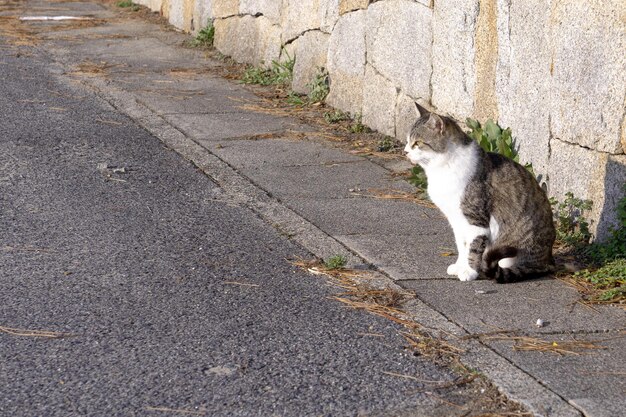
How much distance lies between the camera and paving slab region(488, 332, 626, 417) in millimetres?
3215

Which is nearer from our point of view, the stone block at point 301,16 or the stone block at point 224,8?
the stone block at point 301,16

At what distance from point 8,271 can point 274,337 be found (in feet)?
4.59

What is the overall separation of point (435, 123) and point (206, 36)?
238 inches

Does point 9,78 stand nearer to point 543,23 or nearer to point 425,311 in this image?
point 543,23

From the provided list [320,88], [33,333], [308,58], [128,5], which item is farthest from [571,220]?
[128,5]

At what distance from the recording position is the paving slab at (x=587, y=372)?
127 inches

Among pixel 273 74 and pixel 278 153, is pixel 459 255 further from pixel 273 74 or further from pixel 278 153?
pixel 273 74

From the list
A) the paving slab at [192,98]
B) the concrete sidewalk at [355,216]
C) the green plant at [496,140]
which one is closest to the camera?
the concrete sidewalk at [355,216]

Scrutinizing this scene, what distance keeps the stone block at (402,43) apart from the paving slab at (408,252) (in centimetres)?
175

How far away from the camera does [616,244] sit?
4.57 metres

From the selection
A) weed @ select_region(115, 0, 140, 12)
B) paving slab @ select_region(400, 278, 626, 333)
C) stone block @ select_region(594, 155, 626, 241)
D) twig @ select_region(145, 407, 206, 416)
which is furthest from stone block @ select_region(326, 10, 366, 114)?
weed @ select_region(115, 0, 140, 12)

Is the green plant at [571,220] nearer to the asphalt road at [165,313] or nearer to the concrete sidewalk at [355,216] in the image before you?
the concrete sidewalk at [355,216]

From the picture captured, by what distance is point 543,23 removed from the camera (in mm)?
5160

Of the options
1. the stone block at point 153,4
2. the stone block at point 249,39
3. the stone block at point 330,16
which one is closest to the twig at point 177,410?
the stone block at point 330,16
